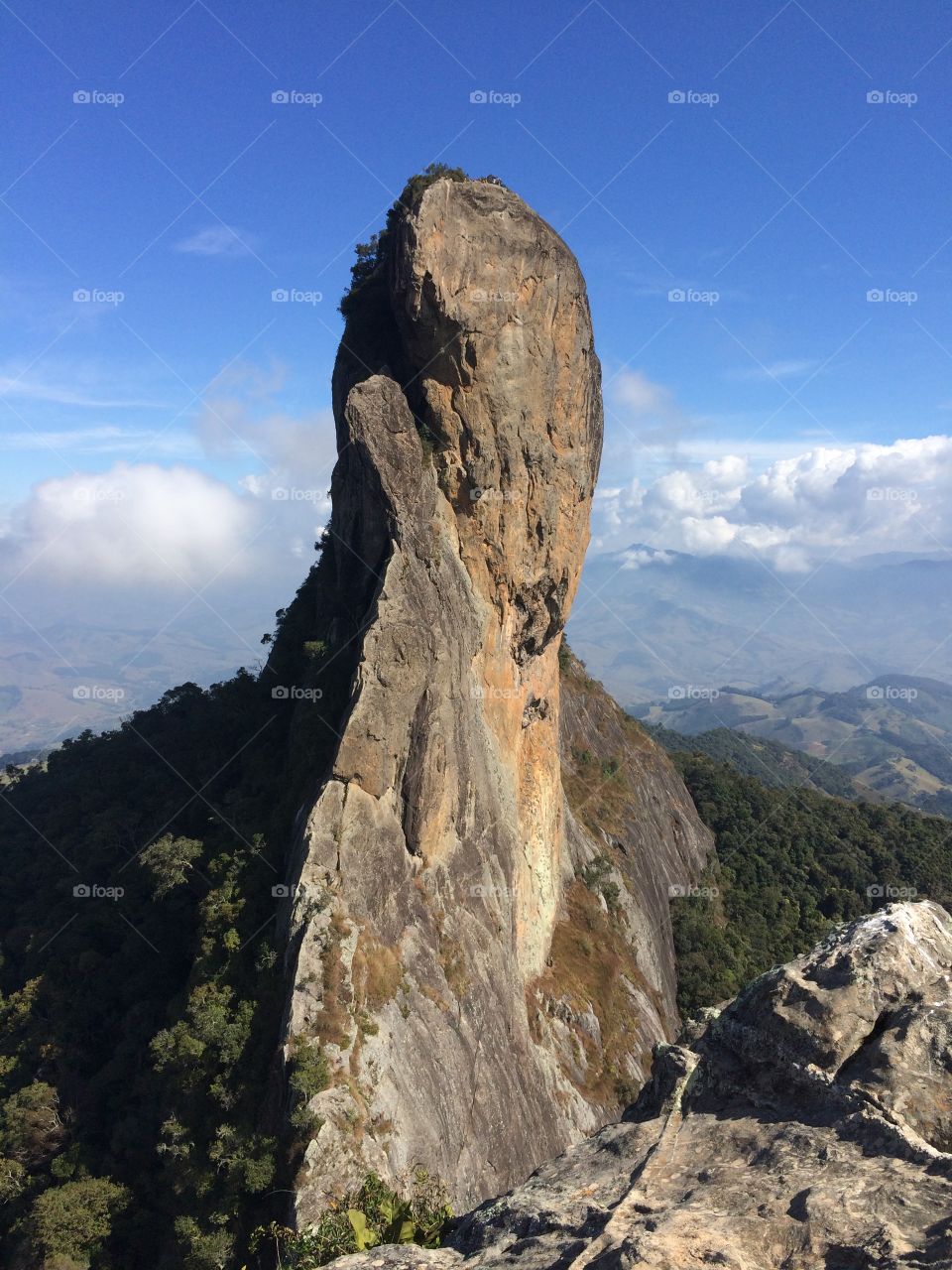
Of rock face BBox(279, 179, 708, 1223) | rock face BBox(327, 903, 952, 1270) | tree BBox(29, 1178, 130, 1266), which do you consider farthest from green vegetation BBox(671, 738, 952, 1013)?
rock face BBox(327, 903, 952, 1270)

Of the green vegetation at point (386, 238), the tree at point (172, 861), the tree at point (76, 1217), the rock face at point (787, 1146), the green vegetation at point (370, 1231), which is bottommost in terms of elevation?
the tree at point (76, 1217)

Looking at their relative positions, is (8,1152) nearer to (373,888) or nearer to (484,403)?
(373,888)

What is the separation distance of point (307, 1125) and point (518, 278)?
2718cm

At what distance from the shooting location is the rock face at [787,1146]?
20.3ft

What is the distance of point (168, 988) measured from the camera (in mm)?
24906

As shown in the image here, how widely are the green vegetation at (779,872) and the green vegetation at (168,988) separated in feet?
122

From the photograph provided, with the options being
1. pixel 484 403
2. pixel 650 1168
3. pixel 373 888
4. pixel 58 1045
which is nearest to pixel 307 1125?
pixel 373 888

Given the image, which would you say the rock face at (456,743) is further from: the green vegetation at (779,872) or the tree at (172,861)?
the green vegetation at (779,872)

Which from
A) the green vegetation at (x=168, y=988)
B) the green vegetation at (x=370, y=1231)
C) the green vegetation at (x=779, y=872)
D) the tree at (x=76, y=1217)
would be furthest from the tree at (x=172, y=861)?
the green vegetation at (x=779, y=872)

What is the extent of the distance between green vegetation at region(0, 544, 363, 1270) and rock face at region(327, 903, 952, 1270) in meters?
10.8

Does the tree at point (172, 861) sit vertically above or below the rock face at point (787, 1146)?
above

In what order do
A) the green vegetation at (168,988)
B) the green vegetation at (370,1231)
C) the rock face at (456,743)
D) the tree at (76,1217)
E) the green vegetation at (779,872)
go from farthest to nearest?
1. the green vegetation at (779,872)
2. the rock face at (456,743)
3. the tree at (76,1217)
4. the green vegetation at (168,988)
5. the green vegetation at (370,1231)

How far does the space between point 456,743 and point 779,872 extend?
58601 mm

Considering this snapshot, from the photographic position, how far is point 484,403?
91.6ft
